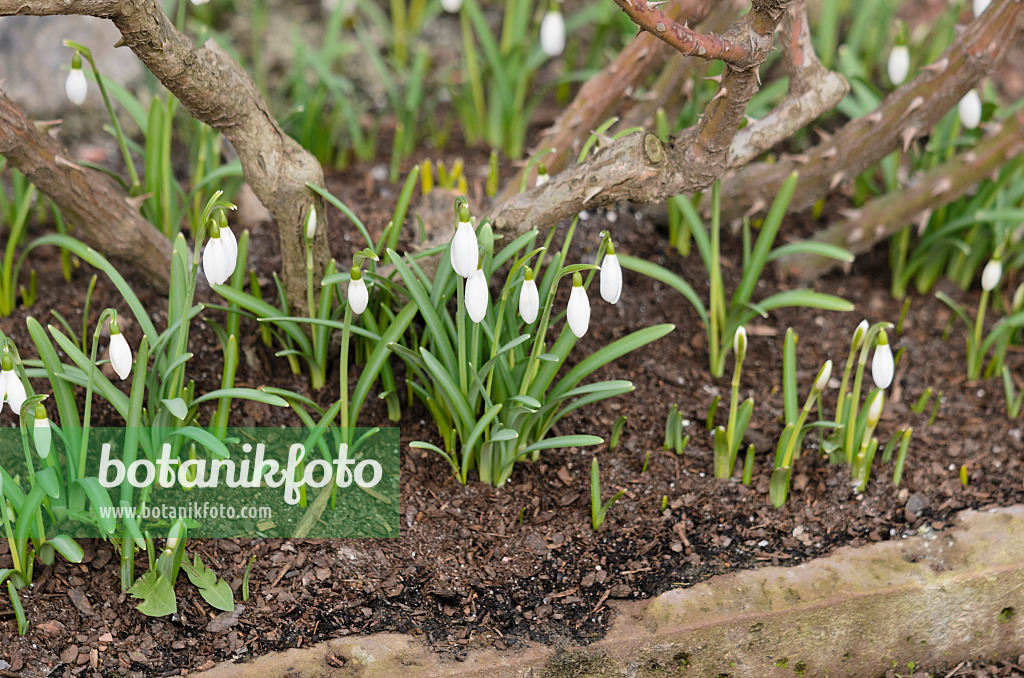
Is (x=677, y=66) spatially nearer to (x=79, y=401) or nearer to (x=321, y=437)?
(x=321, y=437)

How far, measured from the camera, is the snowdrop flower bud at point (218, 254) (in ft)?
6.60

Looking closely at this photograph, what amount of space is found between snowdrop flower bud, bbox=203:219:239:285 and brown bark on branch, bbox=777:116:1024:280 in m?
2.26

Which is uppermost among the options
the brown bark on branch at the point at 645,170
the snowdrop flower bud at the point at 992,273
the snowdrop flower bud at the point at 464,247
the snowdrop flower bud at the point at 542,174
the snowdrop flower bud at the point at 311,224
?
the snowdrop flower bud at the point at 542,174

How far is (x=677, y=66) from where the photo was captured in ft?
10.8

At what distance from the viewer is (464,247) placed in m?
2.01

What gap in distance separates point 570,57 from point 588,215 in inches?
44.5

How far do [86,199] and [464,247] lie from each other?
135 cm

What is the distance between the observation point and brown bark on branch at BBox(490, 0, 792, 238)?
231cm

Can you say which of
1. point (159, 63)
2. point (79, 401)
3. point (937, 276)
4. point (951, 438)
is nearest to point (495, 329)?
point (159, 63)

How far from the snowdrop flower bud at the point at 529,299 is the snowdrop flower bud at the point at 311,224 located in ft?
2.34

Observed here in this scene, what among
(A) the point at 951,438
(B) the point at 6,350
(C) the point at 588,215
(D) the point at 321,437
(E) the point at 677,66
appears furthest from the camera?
(C) the point at 588,215

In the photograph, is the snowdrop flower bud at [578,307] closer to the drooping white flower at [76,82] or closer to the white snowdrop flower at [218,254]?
the white snowdrop flower at [218,254]

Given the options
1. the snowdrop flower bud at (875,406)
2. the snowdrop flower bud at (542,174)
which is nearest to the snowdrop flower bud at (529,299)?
the snowdrop flower bud at (542,174)

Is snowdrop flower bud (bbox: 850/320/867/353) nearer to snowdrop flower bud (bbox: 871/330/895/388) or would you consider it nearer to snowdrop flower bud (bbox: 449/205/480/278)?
snowdrop flower bud (bbox: 871/330/895/388)
